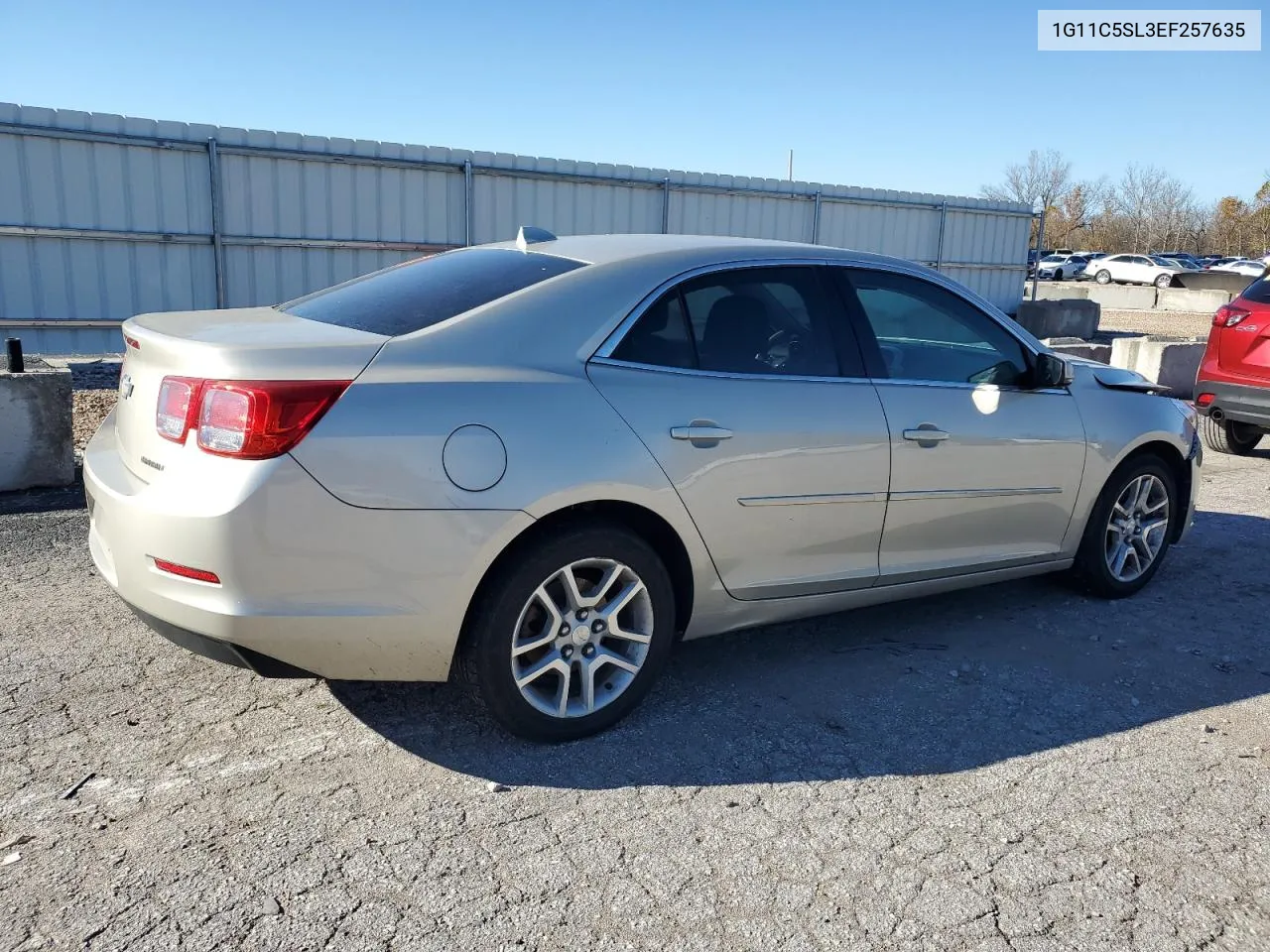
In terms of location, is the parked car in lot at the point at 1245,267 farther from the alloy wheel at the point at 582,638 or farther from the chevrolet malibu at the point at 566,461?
the alloy wheel at the point at 582,638

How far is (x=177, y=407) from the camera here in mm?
3193

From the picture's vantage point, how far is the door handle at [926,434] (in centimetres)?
421

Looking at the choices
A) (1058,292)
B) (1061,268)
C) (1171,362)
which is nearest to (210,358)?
(1171,362)

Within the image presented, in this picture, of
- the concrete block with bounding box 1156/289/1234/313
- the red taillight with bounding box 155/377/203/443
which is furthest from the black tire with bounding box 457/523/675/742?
the concrete block with bounding box 1156/289/1234/313

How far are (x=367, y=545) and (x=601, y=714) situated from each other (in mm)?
1002

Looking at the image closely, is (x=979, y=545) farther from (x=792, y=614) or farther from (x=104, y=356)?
(x=104, y=356)

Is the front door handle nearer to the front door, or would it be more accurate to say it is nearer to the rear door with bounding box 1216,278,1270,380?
the front door

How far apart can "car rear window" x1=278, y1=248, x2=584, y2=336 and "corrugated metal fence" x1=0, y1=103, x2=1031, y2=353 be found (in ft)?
30.3

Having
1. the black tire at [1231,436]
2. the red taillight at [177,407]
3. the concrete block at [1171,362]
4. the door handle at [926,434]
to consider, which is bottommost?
the black tire at [1231,436]

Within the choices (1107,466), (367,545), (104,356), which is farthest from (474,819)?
(104,356)

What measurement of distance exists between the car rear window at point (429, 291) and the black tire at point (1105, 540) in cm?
284

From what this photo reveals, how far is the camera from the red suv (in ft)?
28.1

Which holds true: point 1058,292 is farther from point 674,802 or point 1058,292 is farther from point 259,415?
point 259,415

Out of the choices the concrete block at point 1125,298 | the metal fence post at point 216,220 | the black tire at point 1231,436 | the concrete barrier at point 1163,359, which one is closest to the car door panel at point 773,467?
the black tire at point 1231,436
